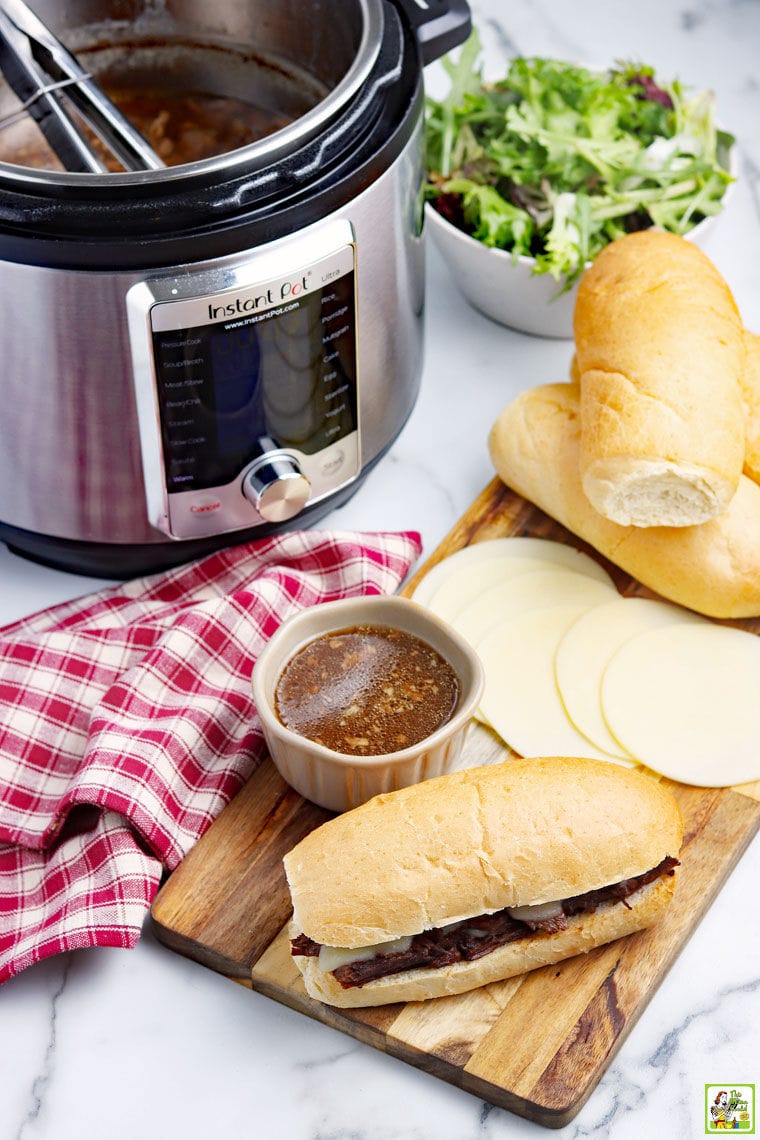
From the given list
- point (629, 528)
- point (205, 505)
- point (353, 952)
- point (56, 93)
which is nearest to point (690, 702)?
point (629, 528)

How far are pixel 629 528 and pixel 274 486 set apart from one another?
19.2 inches

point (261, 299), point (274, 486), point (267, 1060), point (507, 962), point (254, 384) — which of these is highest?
point (261, 299)

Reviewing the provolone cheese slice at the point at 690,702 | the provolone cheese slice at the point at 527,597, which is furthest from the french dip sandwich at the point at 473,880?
the provolone cheese slice at the point at 527,597

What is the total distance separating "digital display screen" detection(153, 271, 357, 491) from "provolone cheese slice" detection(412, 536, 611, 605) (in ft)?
0.85

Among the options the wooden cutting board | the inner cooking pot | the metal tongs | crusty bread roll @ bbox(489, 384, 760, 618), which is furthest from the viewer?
the inner cooking pot

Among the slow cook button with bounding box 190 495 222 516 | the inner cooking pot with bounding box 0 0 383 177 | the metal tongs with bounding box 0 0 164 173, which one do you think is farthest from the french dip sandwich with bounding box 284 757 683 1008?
the inner cooking pot with bounding box 0 0 383 177

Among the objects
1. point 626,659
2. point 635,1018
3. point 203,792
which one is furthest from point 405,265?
point 635,1018

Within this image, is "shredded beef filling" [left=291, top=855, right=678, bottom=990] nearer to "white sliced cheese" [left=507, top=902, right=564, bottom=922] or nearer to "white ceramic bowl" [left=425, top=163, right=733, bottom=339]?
"white sliced cheese" [left=507, top=902, right=564, bottom=922]

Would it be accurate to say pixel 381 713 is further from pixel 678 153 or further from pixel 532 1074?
pixel 678 153

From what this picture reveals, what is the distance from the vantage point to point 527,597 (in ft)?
6.23

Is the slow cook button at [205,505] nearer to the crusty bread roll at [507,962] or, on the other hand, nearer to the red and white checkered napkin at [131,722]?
the red and white checkered napkin at [131,722]

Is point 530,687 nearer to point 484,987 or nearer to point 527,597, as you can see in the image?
point 527,597

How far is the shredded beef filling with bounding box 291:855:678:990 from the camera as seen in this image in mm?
1472

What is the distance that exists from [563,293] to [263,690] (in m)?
0.88
